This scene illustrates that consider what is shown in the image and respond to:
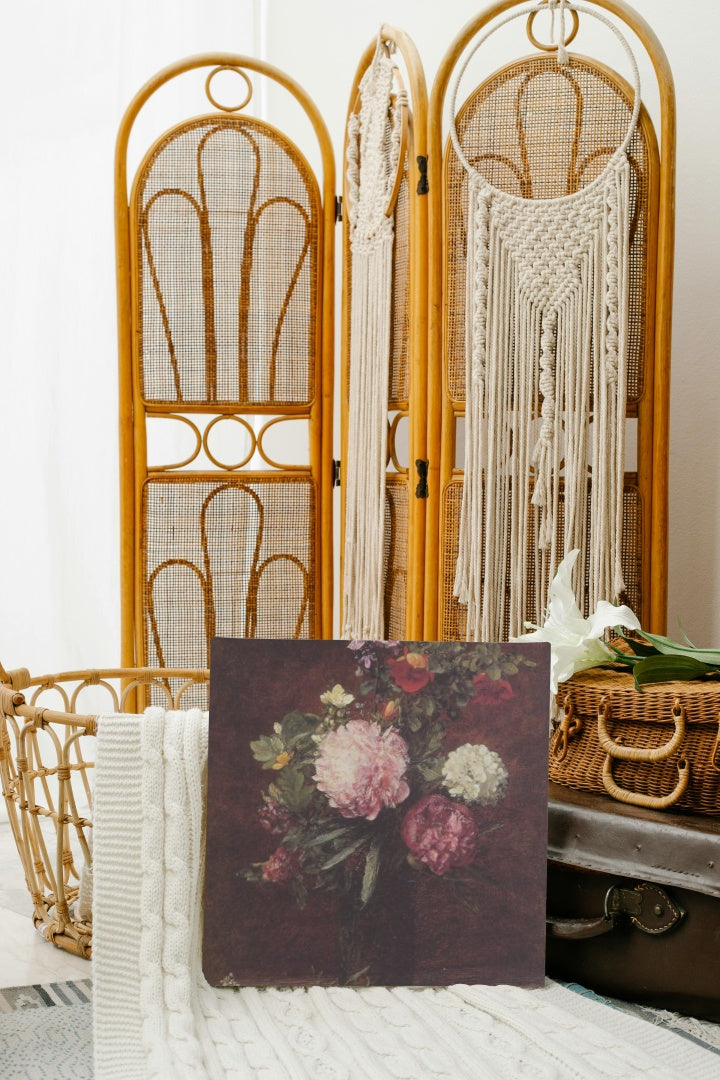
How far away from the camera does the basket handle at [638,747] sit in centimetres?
83

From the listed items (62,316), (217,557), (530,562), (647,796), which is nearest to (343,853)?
(647,796)

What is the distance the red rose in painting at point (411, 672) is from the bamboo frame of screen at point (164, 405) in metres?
0.76

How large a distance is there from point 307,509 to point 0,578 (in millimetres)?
629

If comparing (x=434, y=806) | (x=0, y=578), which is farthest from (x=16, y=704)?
(x=0, y=578)

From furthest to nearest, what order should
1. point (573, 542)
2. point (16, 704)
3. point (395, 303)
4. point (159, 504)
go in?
point (159, 504)
point (395, 303)
point (573, 542)
point (16, 704)

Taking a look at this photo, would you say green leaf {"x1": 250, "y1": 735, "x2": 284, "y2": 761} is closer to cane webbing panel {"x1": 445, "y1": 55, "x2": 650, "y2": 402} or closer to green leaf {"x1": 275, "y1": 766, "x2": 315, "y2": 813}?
green leaf {"x1": 275, "y1": 766, "x2": 315, "y2": 813}

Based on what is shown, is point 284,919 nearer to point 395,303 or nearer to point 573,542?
point 573,542

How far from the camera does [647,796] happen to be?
85cm

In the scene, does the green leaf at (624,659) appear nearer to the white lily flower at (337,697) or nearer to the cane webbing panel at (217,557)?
the white lily flower at (337,697)

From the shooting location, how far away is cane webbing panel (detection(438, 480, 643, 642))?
1.28 m

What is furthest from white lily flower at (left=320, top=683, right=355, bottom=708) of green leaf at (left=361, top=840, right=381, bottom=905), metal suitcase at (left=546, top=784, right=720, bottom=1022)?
metal suitcase at (left=546, top=784, right=720, bottom=1022)

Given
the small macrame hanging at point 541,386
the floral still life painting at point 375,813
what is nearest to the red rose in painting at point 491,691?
the floral still life painting at point 375,813

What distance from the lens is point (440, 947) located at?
31.0 inches

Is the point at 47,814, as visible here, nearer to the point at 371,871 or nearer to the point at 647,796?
the point at 371,871
